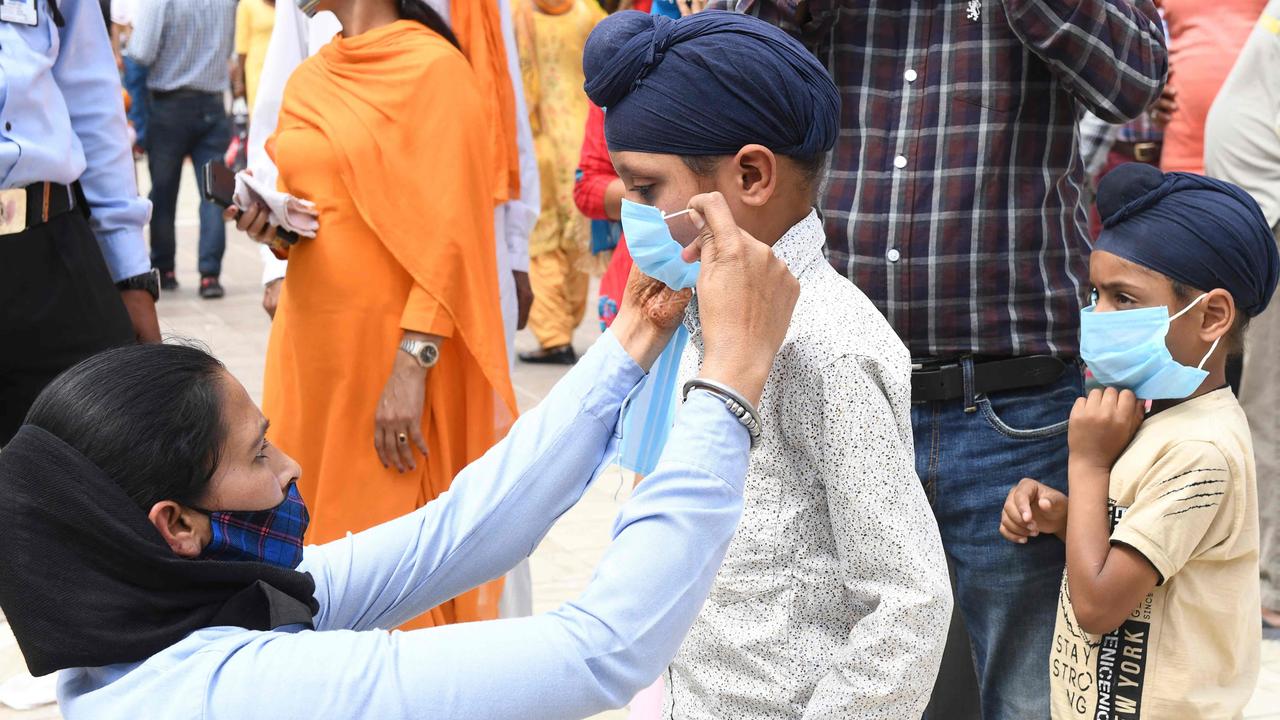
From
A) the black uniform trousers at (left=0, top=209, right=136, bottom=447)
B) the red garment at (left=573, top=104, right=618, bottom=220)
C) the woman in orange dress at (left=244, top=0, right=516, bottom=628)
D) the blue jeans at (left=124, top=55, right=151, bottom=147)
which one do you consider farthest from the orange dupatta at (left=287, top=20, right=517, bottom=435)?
the blue jeans at (left=124, top=55, right=151, bottom=147)

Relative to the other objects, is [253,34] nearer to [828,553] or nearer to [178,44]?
[178,44]

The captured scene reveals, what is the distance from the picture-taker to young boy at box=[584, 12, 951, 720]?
1.63 m

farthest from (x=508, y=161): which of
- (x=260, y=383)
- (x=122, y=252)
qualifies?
(x=260, y=383)

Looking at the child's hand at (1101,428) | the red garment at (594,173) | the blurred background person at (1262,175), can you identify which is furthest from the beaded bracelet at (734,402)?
the blurred background person at (1262,175)

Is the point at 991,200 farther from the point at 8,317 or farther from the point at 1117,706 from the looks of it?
the point at 8,317

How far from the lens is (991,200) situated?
2184 mm

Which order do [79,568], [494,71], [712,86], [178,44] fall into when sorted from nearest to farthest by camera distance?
[79,568] → [712,86] → [494,71] → [178,44]

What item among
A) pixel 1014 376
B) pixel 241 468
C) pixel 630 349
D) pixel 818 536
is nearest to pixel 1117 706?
pixel 1014 376

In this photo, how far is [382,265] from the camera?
3107 mm

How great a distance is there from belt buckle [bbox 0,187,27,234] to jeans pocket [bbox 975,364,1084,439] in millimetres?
2052

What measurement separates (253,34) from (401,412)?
23.4ft

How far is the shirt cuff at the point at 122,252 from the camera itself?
3.27 meters

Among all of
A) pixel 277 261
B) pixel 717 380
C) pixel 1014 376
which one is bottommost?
pixel 277 261

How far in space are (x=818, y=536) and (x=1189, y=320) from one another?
0.88 m
